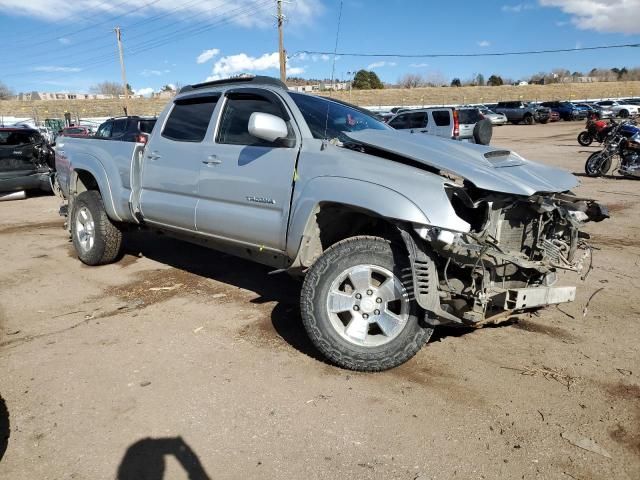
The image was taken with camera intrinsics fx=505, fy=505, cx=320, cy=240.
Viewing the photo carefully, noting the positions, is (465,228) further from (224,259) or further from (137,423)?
(224,259)

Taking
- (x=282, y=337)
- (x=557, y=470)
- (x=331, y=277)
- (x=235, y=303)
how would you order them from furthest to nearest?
1. (x=235, y=303)
2. (x=282, y=337)
3. (x=331, y=277)
4. (x=557, y=470)

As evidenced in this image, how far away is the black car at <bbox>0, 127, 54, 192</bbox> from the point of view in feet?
37.0

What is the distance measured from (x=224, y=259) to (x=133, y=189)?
5.15ft

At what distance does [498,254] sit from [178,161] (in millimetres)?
3022

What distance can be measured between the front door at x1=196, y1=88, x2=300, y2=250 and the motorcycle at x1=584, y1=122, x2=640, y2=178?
36.8 ft

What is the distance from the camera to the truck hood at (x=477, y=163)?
10.2 feet

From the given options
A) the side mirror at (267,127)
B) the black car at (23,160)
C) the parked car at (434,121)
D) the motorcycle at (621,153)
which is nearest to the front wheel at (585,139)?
the parked car at (434,121)

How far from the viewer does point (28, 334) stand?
4102 mm

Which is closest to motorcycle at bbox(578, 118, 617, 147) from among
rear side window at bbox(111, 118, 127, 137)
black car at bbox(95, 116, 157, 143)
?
black car at bbox(95, 116, 157, 143)

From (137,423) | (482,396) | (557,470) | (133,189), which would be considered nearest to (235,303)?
(133,189)

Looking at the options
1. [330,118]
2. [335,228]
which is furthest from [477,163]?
[330,118]

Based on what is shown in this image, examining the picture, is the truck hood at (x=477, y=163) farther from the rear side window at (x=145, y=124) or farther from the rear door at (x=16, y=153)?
the rear side window at (x=145, y=124)

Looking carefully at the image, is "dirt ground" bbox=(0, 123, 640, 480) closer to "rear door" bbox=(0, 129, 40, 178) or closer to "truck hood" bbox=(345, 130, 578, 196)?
"truck hood" bbox=(345, 130, 578, 196)

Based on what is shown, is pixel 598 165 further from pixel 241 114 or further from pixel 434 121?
pixel 241 114
